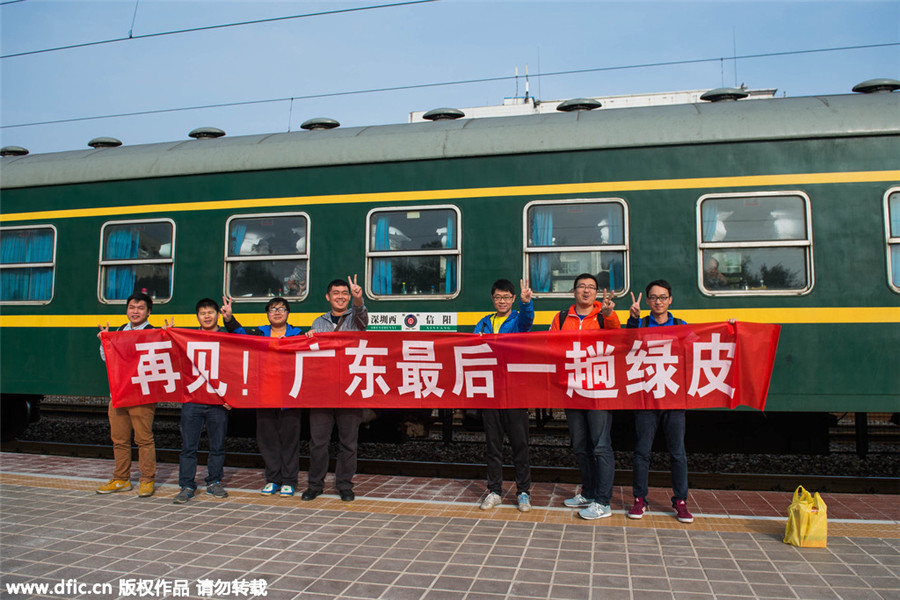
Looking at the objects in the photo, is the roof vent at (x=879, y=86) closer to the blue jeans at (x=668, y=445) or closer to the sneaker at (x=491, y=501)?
the blue jeans at (x=668, y=445)

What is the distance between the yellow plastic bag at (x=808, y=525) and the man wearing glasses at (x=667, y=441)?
77 centimetres

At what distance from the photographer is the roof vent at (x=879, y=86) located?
6.44 metres

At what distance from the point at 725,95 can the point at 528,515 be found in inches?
184

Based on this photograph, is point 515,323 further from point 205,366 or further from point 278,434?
point 205,366

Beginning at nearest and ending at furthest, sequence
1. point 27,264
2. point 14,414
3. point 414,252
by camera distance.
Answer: point 414,252
point 27,264
point 14,414

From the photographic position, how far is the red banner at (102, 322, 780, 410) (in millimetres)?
5352

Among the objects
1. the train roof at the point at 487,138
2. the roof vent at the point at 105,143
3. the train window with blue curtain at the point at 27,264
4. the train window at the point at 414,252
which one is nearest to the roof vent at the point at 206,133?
the train roof at the point at 487,138

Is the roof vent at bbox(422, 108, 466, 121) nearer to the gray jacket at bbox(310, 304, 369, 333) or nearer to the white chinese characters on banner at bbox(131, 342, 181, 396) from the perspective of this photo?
the gray jacket at bbox(310, 304, 369, 333)

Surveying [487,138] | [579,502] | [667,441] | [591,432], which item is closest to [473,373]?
[591,432]

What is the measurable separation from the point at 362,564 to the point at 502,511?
1.57m

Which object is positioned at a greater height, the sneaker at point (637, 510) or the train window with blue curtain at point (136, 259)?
the train window with blue curtain at point (136, 259)

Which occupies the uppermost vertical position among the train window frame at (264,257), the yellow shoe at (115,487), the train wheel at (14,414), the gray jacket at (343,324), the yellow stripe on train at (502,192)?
the yellow stripe on train at (502,192)

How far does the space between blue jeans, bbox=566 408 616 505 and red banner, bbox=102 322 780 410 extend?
0.12m

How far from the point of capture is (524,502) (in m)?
5.39
